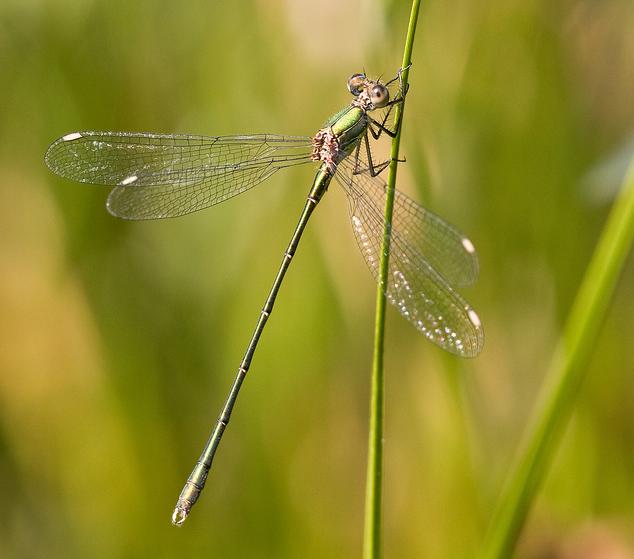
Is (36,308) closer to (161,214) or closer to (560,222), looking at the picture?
Answer: (161,214)

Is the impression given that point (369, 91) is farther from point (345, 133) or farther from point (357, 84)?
point (345, 133)

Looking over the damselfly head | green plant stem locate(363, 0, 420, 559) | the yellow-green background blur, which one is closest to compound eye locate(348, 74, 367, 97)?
the damselfly head

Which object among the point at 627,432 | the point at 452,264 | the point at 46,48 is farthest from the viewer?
the point at 46,48

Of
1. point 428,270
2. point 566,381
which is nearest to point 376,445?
point 566,381

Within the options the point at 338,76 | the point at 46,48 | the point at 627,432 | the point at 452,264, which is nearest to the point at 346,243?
the point at 338,76

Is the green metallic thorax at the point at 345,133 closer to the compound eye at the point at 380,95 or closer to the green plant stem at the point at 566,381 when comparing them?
the compound eye at the point at 380,95
